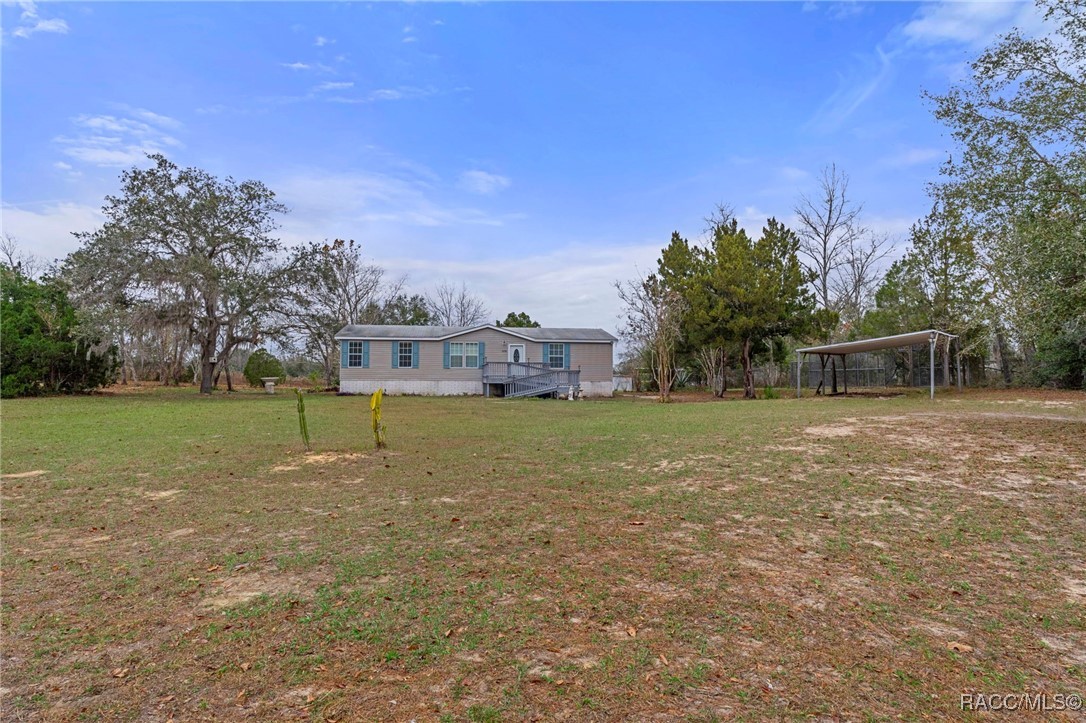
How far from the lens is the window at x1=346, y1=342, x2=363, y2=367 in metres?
25.8

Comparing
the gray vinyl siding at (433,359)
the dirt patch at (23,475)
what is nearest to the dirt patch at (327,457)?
the dirt patch at (23,475)

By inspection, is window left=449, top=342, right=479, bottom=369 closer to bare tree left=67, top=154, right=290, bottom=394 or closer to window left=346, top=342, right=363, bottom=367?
window left=346, top=342, right=363, bottom=367

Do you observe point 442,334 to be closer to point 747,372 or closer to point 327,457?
point 747,372

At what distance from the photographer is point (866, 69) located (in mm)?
11398

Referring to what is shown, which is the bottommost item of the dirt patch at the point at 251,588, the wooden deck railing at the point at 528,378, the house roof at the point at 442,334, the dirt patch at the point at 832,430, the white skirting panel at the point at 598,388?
the dirt patch at the point at 251,588

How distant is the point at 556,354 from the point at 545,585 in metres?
23.2

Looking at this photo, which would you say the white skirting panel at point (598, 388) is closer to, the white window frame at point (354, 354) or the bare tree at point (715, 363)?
the bare tree at point (715, 363)

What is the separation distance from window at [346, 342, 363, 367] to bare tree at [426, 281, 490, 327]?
17130mm

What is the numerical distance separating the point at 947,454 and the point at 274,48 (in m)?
14.6

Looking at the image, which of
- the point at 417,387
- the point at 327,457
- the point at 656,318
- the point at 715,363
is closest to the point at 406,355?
the point at 417,387

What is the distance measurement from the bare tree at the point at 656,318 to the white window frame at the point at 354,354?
13.3 m

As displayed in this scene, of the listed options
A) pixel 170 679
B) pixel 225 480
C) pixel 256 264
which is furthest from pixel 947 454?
pixel 256 264

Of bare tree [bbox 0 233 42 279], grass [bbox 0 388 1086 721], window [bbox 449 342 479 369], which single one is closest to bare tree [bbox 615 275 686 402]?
window [bbox 449 342 479 369]

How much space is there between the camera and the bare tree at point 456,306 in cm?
4322
